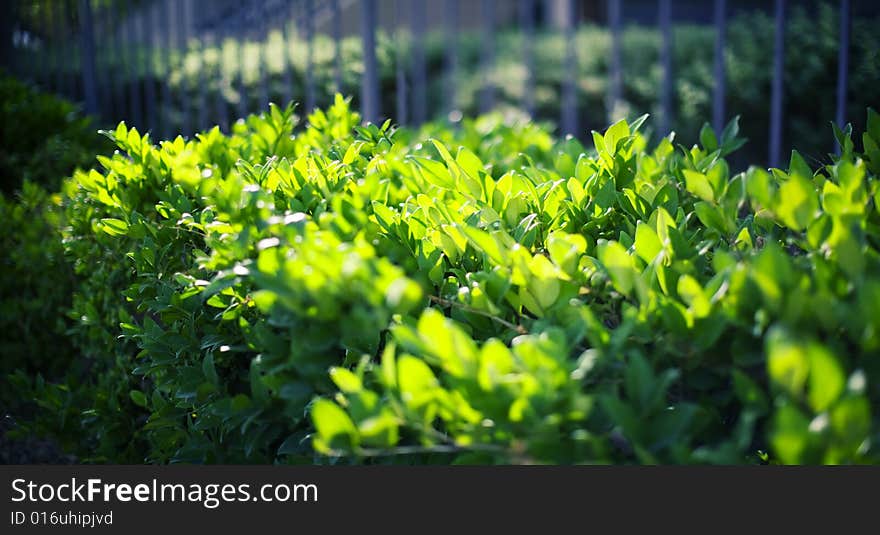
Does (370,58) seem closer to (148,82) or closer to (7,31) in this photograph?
(148,82)

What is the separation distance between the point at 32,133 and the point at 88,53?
104 inches

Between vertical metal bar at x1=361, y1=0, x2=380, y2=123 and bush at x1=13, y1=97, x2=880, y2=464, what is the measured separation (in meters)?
2.49

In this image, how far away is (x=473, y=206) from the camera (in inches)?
80.3

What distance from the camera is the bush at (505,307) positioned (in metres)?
1.28

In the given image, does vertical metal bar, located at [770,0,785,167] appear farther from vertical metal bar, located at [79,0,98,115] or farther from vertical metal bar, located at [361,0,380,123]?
vertical metal bar, located at [79,0,98,115]

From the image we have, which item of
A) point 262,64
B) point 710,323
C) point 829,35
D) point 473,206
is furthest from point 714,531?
point 829,35

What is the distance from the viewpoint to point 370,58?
16.5 ft

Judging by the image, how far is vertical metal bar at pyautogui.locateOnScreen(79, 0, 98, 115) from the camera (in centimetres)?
761

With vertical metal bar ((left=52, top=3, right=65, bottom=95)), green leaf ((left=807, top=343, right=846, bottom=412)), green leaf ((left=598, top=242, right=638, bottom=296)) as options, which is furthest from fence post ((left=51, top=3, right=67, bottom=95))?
green leaf ((left=807, top=343, right=846, bottom=412))

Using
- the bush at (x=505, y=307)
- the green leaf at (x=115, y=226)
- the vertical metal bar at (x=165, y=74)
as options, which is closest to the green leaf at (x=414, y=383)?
the bush at (x=505, y=307)

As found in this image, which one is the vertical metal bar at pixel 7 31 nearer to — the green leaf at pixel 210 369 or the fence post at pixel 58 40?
the fence post at pixel 58 40

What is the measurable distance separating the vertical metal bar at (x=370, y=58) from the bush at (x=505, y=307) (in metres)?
2.49

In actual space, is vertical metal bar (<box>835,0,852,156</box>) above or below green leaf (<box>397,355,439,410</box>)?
above

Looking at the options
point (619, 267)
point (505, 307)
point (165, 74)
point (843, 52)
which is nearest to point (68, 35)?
point (165, 74)
